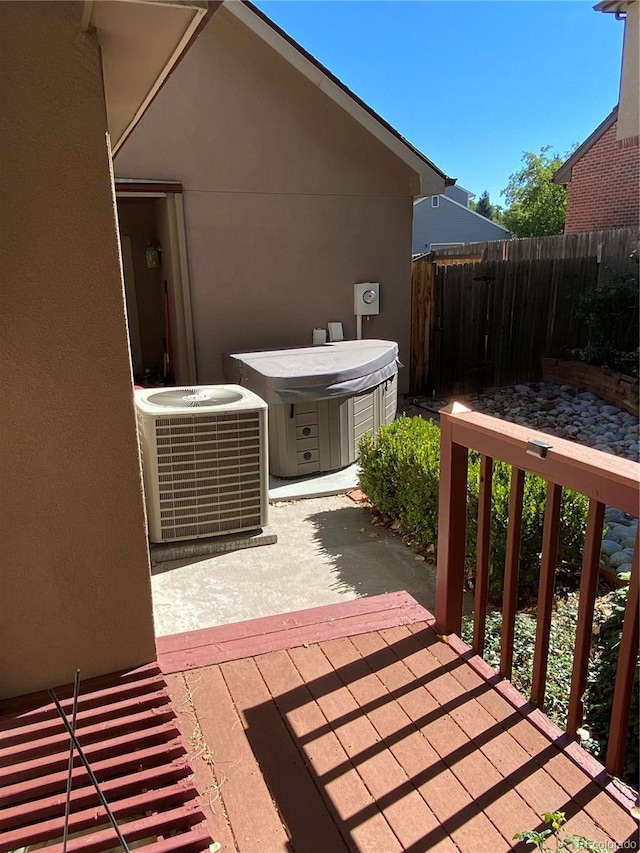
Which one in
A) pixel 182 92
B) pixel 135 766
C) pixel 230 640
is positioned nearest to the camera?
pixel 135 766

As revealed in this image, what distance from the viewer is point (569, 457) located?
1.59m

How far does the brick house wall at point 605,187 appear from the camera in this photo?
1294 centimetres

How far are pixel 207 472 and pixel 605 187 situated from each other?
1411 cm

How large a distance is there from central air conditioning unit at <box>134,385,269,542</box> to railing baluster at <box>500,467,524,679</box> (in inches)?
78.8

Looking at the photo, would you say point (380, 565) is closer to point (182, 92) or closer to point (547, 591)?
point (547, 591)

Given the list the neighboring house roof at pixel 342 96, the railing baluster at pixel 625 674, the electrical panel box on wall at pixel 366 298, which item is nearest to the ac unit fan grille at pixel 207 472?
the railing baluster at pixel 625 674

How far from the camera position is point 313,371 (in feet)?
15.7

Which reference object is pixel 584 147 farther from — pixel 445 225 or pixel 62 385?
pixel 445 225

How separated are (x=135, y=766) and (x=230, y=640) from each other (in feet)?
2.24

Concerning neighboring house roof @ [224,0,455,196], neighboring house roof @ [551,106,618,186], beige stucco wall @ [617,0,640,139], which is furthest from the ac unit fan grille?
neighboring house roof @ [551,106,618,186]

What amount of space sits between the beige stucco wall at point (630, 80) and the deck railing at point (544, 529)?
2290 mm

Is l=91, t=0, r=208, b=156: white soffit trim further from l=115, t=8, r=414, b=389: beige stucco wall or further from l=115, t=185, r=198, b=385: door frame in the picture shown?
l=115, t=8, r=414, b=389: beige stucco wall

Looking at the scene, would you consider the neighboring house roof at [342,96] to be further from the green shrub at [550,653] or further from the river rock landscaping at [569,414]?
the green shrub at [550,653]

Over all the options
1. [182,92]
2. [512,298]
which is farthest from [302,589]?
[512,298]
